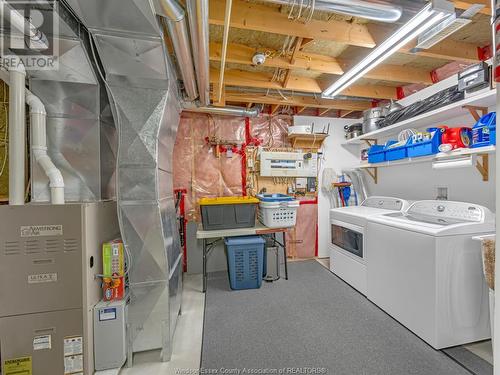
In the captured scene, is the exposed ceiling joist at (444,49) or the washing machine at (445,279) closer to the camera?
the washing machine at (445,279)

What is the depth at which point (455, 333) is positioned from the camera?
1780 mm

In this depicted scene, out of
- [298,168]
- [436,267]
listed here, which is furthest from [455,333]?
[298,168]

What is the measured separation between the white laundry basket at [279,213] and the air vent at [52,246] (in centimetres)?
209

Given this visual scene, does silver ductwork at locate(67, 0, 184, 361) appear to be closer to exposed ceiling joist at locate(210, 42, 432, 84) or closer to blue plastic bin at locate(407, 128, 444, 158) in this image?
exposed ceiling joist at locate(210, 42, 432, 84)

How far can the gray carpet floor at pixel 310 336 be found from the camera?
166cm

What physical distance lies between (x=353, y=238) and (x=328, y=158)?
1632mm

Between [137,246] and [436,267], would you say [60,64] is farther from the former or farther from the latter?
[436,267]

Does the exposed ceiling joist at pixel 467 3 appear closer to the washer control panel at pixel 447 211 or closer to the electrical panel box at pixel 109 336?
the washer control panel at pixel 447 211

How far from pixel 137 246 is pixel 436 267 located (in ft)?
7.72

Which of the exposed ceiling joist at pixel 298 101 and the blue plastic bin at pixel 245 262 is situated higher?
the exposed ceiling joist at pixel 298 101

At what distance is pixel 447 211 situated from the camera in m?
2.11

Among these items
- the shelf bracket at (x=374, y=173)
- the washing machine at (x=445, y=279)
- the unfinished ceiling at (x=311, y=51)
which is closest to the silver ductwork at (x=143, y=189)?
the unfinished ceiling at (x=311, y=51)

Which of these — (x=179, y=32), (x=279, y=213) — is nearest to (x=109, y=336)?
(x=279, y=213)

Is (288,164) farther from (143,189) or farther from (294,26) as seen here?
(143,189)
